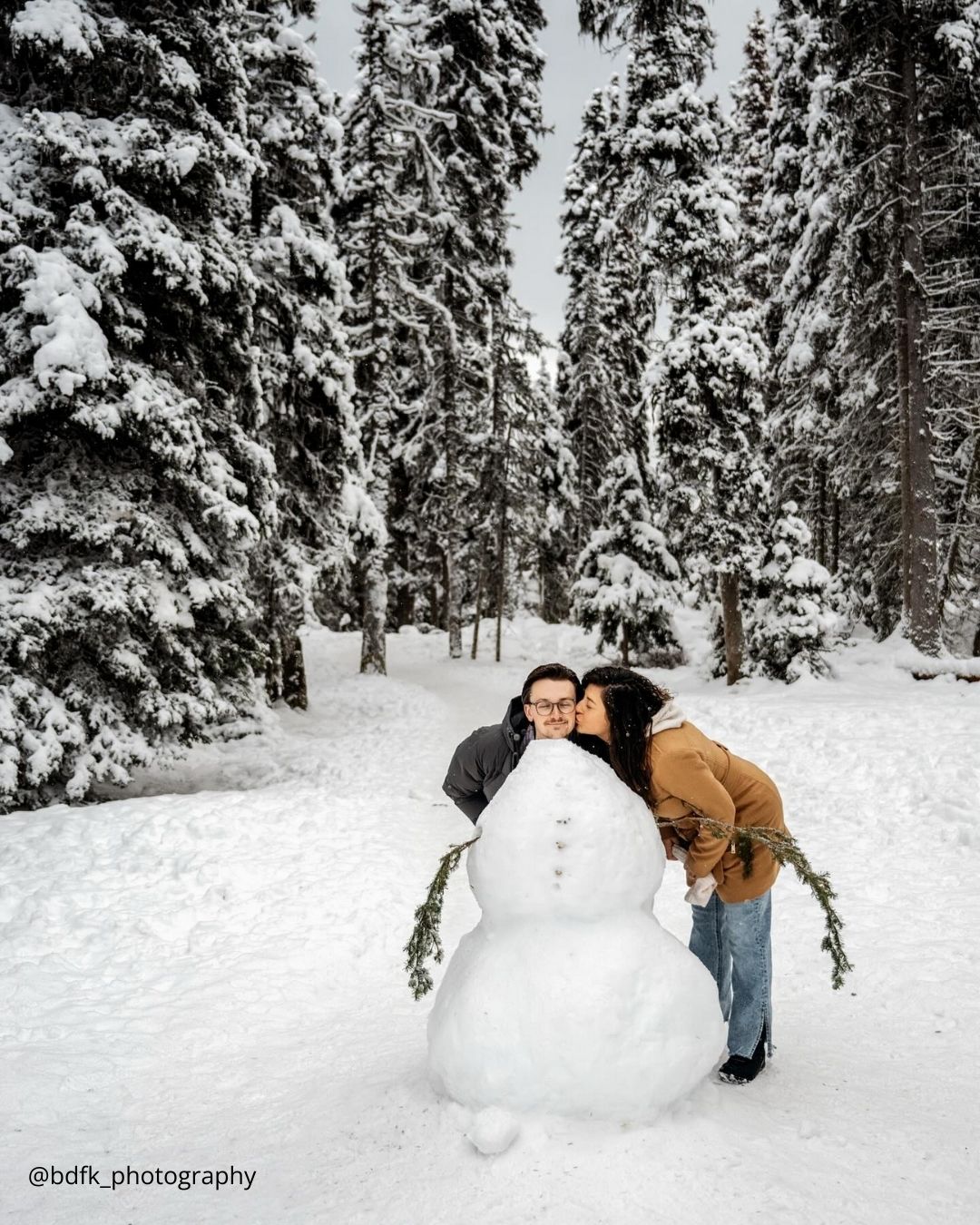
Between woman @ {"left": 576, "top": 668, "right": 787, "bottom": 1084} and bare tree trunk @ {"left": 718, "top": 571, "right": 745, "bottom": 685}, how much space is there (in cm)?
1286

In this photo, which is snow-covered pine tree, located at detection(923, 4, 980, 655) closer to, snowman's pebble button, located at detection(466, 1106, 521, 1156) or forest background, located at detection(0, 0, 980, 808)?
forest background, located at detection(0, 0, 980, 808)

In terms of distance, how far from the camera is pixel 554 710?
3.18 metres

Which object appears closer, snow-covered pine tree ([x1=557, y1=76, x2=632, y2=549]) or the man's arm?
the man's arm

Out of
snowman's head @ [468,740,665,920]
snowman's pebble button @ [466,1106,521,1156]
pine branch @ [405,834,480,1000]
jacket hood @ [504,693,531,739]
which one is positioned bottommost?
snowman's pebble button @ [466,1106,521,1156]

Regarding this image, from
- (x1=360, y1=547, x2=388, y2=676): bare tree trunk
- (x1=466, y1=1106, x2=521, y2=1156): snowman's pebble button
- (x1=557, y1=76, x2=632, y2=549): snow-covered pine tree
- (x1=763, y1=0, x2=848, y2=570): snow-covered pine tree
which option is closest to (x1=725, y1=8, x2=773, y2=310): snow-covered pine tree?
(x1=763, y1=0, x2=848, y2=570): snow-covered pine tree

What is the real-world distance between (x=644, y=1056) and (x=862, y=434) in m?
14.6

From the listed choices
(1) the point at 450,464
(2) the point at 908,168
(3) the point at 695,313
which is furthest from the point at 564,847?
(1) the point at 450,464

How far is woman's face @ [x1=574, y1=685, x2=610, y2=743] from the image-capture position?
3.14 m

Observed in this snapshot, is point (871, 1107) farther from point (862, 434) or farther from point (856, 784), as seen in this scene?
point (862, 434)

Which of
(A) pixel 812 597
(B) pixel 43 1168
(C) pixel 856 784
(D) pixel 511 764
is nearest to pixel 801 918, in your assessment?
(C) pixel 856 784

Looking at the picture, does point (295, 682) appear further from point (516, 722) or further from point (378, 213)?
point (516, 722)

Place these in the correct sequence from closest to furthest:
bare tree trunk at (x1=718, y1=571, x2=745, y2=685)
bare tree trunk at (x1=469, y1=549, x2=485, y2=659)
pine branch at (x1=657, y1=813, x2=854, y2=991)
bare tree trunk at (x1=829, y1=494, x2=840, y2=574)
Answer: pine branch at (x1=657, y1=813, x2=854, y2=991)
bare tree trunk at (x1=718, y1=571, x2=745, y2=685)
bare tree trunk at (x1=829, y1=494, x2=840, y2=574)
bare tree trunk at (x1=469, y1=549, x2=485, y2=659)

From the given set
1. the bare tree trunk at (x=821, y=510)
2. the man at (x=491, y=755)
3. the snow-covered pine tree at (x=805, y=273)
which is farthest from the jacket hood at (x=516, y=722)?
the bare tree trunk at (x=821, y=510)

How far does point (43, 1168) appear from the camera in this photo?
3219mm
